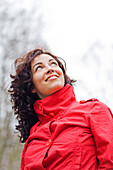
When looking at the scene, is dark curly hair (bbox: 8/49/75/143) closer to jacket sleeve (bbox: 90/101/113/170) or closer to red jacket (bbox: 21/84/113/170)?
red jacket (bbox: 21/84/113/170)

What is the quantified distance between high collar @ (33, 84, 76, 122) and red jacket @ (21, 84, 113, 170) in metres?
0.01

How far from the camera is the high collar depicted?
1997mm

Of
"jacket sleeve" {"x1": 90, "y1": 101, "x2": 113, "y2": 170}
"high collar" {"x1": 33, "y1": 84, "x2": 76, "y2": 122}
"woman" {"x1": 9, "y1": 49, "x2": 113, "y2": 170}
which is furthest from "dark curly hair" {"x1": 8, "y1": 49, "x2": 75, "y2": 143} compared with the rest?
"jacket sleeve" {"x1": 90, "y1": 101, "x2": 113, "y2": 170}

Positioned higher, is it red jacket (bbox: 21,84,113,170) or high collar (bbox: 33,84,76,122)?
high collar (bbox: 33,84,76,122)

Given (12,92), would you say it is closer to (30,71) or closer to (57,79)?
(30,71)

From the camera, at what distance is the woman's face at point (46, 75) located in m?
2.16

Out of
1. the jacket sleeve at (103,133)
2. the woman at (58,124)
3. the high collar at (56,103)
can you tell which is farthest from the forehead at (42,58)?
the jacket sleeve at (103,133)

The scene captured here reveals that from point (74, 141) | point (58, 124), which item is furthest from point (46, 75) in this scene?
point (74, 141)

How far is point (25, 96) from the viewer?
8.21 feet

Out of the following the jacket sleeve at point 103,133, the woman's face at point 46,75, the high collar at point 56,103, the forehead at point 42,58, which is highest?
the forehead at point 42,58

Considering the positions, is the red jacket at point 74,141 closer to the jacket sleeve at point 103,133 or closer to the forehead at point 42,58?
the jacket sleeve at point 103,133

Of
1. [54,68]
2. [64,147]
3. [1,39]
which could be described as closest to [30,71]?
[54,68]

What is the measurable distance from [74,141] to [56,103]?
498 millimetres

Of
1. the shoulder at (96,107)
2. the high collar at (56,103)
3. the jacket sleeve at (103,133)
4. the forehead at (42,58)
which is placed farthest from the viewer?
the forehead at (42,58)
